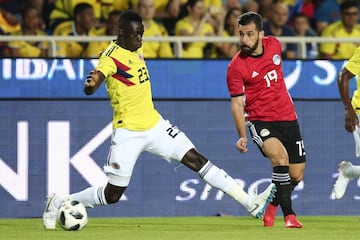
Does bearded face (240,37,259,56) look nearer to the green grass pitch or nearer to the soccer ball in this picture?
the green grass pitch

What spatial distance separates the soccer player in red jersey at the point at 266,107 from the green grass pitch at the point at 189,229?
503 millimetres

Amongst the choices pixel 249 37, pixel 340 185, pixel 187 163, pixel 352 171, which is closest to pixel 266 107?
pixel 249 37

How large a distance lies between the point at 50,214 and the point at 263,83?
2.63 metres

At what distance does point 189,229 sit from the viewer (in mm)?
13117

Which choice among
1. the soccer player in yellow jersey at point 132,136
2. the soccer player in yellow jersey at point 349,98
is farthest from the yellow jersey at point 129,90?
the soccer player in yellow jersey at point 349,98

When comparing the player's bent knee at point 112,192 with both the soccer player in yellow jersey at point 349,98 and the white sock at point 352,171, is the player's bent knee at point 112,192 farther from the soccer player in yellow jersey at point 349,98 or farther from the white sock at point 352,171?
the white sock at point 352,171

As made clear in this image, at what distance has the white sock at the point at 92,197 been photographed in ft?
41.8

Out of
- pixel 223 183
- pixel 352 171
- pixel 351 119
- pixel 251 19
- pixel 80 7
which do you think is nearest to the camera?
pixel 223 183

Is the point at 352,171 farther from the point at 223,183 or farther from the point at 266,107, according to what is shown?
the point at 223,183

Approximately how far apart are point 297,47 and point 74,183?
369cm

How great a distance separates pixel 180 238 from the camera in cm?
1159

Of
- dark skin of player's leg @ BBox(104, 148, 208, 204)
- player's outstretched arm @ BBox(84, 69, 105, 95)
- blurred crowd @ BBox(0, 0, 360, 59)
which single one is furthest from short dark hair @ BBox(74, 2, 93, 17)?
player's outstretched arm @ BBox(84, 69, 105, 95)

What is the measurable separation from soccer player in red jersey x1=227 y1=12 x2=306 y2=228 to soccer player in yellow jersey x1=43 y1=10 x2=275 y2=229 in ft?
1.07

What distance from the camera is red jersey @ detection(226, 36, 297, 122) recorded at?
513 inches
